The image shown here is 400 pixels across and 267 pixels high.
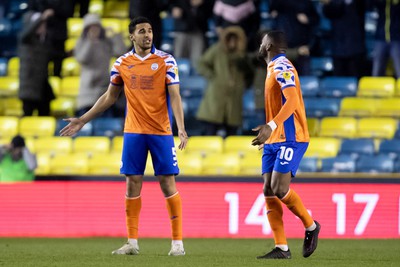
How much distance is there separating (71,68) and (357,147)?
17.6ft

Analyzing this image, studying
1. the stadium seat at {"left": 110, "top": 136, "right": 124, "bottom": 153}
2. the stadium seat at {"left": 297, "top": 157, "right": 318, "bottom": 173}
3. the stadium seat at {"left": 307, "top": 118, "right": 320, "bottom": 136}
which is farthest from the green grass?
the stadium seat at {"left": 307, "top": 118, "right": 320, "bottom": 136}

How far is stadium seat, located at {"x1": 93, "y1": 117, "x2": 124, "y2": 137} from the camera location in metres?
17.7

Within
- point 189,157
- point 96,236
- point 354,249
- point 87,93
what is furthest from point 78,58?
point 354,249

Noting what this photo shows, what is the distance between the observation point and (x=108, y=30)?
18.5m

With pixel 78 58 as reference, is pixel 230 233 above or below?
below

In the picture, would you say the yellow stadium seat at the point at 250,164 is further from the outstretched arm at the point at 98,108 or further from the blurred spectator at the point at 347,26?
the outstretched arm at the point at 98,108

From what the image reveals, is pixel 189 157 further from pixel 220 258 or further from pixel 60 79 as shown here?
pixel 220 258

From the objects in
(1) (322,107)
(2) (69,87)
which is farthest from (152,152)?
(2) (69,87)

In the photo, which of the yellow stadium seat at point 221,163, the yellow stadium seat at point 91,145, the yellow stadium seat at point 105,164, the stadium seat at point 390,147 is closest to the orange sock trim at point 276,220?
the yellow stadium seat at point 221,163

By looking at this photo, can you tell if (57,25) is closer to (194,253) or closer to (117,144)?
(117,144)

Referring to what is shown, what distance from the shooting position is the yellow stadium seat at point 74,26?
20.1 meters

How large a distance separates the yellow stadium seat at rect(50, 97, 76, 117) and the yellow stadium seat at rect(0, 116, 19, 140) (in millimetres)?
767

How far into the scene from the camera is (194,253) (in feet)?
36.3

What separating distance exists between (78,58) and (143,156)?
24.4 feet
